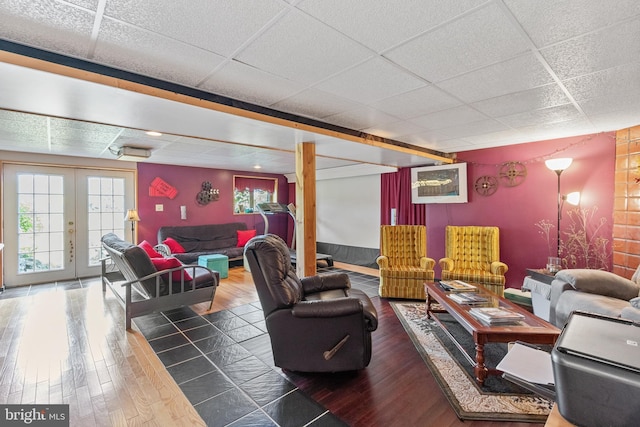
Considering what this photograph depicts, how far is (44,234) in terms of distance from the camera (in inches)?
200

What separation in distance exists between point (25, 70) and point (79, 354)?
7.53ft

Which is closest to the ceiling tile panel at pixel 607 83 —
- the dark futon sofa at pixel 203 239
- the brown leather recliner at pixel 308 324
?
the brown leather recliner at pixel 308 324

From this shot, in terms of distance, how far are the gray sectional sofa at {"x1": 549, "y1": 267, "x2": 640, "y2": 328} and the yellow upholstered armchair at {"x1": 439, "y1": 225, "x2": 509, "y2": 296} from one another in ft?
2.77

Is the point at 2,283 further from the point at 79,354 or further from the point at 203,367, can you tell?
the point at 203,367

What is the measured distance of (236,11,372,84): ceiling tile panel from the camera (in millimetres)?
1569

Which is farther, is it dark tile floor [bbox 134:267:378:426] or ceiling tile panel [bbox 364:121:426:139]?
ceiling tile panel [bbox 364:121:426:139]

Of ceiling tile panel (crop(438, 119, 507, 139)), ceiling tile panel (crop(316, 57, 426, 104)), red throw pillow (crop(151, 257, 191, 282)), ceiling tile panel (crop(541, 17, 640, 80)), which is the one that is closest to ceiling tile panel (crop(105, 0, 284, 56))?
ceiling tile panel (crop(316, 57, 426, 104))

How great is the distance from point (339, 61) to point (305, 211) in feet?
6.08

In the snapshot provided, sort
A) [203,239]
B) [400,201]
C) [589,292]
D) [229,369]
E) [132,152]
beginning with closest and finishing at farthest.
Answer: [229,369]
[589,292]
[132,152]
[400,201]
[203,239]

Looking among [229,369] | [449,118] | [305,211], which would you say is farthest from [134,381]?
[449,118]

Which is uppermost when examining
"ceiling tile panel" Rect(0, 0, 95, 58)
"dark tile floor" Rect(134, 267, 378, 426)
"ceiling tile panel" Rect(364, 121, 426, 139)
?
"ceiling tile panel" Rect(364, 121, 426, 139)

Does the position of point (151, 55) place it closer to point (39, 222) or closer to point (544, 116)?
point (544, 116)

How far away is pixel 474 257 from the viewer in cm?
435

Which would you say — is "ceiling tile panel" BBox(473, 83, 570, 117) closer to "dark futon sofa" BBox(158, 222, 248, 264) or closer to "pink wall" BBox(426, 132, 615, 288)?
"pink wall" BBox(426, 132, 615, 288)
